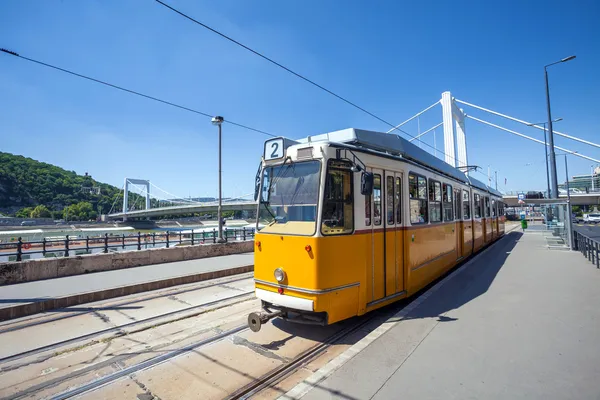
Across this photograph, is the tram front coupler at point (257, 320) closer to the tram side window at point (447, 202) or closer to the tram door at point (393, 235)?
the tram door at point (393, 235)

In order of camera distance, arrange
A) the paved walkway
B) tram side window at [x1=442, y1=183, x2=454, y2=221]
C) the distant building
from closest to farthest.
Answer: the paved walkway → tram side window at [x1=442, y1=183, x2=454, y2=221] → the distant building

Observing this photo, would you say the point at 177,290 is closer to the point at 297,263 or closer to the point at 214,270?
the point at 214,270

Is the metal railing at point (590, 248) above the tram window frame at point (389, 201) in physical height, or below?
below

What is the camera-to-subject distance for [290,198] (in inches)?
204

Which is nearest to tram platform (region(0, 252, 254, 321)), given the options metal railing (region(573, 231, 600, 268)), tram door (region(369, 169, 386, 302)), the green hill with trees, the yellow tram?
the yellow tram

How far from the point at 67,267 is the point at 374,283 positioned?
1040cm

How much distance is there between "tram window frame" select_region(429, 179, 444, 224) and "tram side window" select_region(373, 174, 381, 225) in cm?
233

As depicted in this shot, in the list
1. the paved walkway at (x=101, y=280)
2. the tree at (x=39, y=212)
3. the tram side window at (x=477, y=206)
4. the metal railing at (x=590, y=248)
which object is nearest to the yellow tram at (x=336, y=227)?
the paved walkway at (x=101, y=280)

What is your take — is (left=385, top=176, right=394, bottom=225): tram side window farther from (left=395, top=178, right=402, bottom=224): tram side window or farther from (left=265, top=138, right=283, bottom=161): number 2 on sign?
(left=265, top=138, right=283, bottom=161): number 2 on sign

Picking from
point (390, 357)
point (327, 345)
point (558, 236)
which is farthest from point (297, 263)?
point (558, 236)

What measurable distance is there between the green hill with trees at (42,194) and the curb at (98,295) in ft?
296

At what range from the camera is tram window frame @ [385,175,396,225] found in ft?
→ 18.8

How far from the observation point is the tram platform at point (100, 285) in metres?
7.25

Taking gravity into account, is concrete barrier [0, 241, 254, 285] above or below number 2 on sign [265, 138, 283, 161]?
below
